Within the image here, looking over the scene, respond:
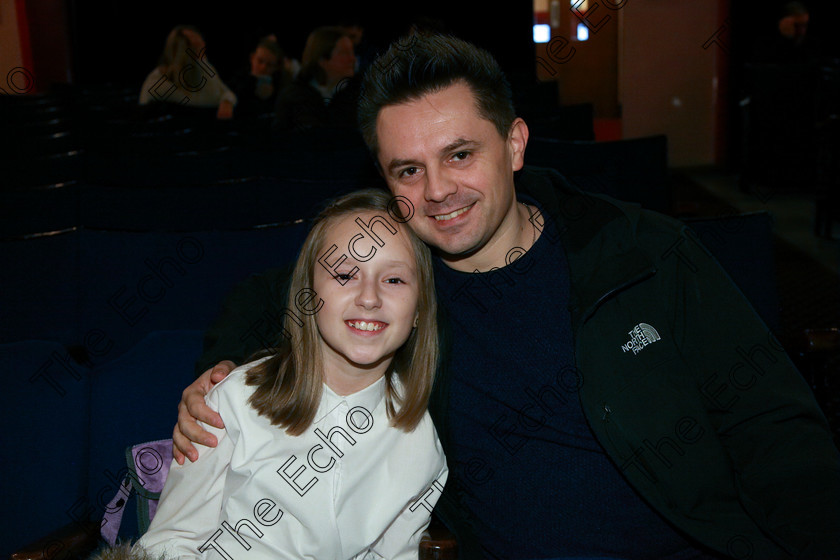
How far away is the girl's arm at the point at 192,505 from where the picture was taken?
55.5 inches

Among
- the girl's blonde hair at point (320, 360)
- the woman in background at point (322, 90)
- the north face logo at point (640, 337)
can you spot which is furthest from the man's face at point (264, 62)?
the north face logo at point (640, 337)

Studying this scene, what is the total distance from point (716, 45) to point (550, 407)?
8689 millimetres

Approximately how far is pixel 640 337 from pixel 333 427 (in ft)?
2.12

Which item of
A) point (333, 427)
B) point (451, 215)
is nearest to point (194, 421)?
point (333, 427)

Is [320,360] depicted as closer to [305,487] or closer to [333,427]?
[333,427]

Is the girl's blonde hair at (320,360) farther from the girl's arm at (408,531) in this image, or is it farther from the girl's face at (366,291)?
the girl's arm at (408,531)

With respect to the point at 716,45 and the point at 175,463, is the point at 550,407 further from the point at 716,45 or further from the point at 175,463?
the point at 716,45

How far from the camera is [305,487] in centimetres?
149

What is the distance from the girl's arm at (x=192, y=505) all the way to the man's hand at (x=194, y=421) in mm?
23

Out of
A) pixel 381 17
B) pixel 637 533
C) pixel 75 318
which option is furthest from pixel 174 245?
pixel 381 17

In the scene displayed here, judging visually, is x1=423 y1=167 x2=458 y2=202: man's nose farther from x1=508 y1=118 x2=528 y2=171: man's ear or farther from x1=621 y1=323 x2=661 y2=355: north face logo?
x1=621 y1=323 x2=661 y2=355: north face logo

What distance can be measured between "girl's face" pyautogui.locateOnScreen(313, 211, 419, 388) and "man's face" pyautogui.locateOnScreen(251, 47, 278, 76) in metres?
6.43

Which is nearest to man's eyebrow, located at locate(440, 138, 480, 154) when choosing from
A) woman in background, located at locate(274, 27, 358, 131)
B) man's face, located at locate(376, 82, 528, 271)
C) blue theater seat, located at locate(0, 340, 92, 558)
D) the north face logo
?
man's face, located at locate(376, 82, 528, 271)

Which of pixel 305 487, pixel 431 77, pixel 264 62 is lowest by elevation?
pixel 305 487
